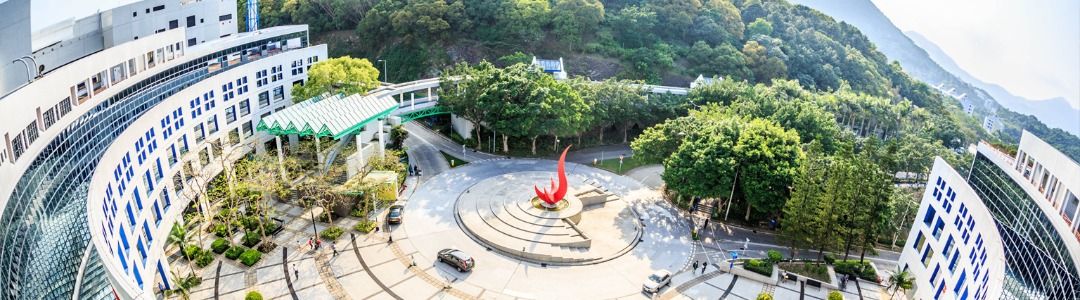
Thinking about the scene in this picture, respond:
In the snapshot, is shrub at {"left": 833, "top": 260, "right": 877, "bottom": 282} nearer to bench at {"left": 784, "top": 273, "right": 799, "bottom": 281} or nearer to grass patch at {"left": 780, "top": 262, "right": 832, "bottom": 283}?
grass patch at {"left": 780, "top": 262, "right": 832, "bottom": 283}

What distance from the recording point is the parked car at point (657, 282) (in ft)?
131

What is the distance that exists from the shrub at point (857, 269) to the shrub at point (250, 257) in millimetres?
37035

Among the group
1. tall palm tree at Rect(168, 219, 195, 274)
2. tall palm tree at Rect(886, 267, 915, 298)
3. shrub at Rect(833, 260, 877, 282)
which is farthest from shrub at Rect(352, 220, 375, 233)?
tall palm tree at Rect(886, 267, 915, 298)

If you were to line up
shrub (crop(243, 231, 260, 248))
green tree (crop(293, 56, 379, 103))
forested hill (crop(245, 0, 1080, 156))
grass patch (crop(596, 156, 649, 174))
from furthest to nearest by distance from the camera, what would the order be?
forested hill (crop(245, 0, 1080, 156)) → grass patch (crop(596, 156, 649, 174)) → green tree (crop(293, 56, 379, 103)) → shrub (crop(243, 231, 260, 248))

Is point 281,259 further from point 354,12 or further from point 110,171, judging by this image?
point 354,12

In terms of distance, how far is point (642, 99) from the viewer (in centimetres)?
6944

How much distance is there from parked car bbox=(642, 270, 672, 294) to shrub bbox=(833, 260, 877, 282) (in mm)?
11417

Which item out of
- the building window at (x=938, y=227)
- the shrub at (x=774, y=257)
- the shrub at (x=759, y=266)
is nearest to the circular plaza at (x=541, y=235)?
the shrub at (x=759, y=266)

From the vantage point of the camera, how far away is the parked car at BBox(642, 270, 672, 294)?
39.9m

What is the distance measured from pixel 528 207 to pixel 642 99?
2458 centimetres

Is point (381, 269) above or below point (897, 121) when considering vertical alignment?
below

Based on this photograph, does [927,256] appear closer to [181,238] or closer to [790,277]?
[790,277]

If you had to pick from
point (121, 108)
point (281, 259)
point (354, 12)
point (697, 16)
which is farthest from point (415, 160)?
point (697, 16)

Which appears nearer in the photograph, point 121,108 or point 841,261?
point 121,108
